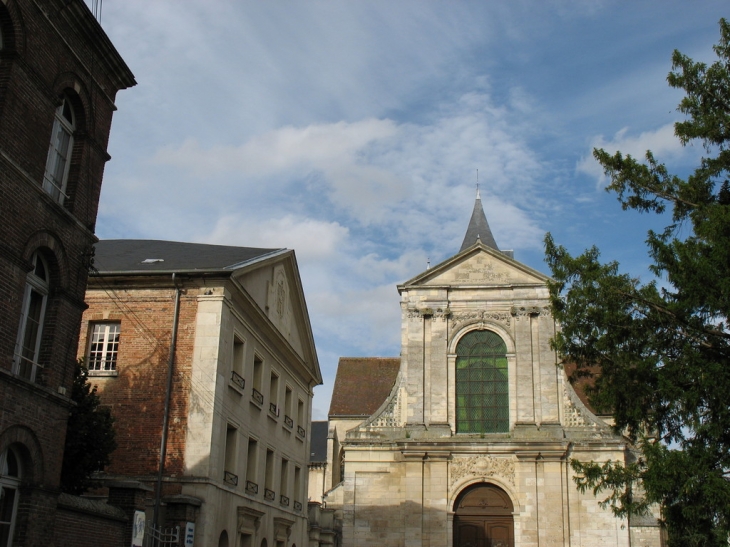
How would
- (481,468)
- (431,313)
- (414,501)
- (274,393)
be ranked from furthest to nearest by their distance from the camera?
(431,313)
(481,468)
(414,501)
(274,393)

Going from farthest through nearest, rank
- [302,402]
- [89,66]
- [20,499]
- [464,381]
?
[464,381] → [302,402] → [89,66] → [20,499]

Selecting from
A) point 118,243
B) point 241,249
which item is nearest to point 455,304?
point 241,249

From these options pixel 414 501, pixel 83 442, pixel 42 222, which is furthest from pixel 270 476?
pixel 42 222

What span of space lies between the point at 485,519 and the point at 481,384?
4.71 meters

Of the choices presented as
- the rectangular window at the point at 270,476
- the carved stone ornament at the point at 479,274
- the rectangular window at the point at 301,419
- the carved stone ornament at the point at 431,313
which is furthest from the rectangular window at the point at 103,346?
the carved stone ornament at the point at 479,274

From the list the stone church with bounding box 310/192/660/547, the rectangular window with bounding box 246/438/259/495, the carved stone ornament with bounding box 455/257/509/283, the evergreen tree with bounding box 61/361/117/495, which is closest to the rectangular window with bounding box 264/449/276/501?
the rectangular window with bounding box 246/438/259/495

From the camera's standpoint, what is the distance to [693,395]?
11.8 meters

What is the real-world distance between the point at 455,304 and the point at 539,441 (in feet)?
19.7

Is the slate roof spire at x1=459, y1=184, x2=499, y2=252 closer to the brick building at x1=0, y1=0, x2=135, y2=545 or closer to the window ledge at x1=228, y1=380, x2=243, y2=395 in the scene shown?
the window ledge at x1=228, y1=380, x2=243, y2=395

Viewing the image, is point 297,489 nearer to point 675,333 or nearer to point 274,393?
point 274,393

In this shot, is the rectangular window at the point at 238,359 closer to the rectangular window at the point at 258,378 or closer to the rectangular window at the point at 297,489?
the rectangular window at the point at 258,378

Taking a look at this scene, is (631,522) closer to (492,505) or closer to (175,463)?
(492,505)

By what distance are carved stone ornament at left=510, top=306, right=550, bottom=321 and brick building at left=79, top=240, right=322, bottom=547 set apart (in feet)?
39.3

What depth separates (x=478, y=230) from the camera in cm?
3372
